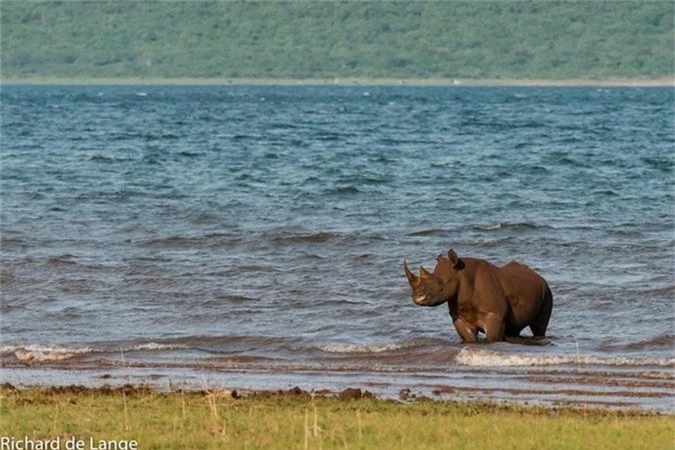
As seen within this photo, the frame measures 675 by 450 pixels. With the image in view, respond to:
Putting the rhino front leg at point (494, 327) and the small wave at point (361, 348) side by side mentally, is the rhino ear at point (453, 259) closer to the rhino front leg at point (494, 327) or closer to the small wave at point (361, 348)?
the rhino front leg at point (494, 327)

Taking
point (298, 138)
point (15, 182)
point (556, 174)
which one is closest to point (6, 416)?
point (15, 182)

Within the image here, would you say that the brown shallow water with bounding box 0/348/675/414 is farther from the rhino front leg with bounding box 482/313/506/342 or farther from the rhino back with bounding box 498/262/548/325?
the rhino back with bounding box 498/262/548/325

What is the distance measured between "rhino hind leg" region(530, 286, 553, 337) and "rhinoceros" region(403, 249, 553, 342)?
0.36 feet

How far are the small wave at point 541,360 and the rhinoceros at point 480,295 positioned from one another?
929 millimetres

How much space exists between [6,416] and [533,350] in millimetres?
6293

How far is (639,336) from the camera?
57.2 feet

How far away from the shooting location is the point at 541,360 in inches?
608

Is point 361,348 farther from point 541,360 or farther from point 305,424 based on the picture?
point 305,424

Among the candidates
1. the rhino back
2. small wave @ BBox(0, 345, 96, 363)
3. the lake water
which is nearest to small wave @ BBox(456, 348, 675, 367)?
the lake water

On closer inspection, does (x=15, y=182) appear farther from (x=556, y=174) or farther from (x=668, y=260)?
(x=668, y=260)

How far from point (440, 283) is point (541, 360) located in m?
1.66

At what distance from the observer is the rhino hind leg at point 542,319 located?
17.2 meters

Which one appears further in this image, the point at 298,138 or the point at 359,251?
the point at 298,138

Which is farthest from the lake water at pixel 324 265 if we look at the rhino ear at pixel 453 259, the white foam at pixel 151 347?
the rhino ear at pixel 453 259
